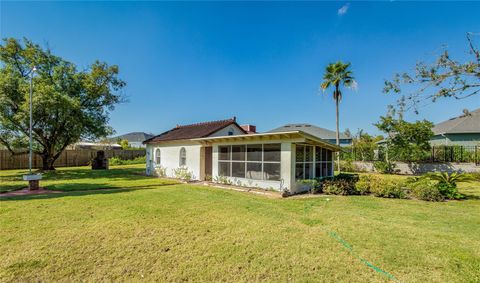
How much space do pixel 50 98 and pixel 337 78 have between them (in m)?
22.1

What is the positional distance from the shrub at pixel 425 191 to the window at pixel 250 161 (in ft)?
18.5

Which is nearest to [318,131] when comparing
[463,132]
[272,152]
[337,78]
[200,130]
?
[463,132]

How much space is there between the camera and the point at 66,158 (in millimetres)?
24141

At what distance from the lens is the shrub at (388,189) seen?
362 inches

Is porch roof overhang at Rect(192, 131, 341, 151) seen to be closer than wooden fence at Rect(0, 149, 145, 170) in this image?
Yes

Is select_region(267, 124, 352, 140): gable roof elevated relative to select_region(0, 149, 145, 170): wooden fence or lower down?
elevated

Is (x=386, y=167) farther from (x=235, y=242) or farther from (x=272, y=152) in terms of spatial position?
(x=235, y=242)

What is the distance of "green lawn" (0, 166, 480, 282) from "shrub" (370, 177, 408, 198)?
1691 mm

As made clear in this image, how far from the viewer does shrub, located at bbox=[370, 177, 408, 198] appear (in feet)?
30.1

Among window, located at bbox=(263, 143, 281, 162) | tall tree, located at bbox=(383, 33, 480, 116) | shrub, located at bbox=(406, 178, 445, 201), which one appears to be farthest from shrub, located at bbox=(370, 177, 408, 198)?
Result: window, located at bbox=(263, 143, 281, 162)

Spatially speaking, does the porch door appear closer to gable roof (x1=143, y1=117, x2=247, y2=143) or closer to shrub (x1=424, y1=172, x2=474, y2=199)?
gable roof (x1=143, y1=117, x2=247, y2=143)

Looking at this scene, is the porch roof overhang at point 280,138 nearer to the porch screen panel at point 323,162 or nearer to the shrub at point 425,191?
the porch screen panel at point 323,162

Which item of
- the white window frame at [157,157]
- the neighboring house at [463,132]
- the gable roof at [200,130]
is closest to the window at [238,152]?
the gable roof at [200,130]

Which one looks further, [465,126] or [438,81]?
[465,126]
